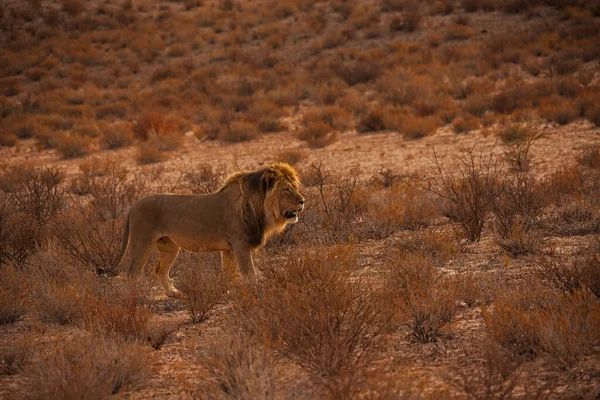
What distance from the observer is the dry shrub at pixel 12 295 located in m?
6.80

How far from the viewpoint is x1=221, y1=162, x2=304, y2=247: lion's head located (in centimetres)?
697

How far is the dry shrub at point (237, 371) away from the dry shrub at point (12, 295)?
281 cm

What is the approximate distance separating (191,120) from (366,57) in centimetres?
788

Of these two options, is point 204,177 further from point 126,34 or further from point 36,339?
point 126,34

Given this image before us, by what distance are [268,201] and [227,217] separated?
1.69 feet

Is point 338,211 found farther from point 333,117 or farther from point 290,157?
point 333,117

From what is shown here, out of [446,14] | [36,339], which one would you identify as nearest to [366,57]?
[446,14]

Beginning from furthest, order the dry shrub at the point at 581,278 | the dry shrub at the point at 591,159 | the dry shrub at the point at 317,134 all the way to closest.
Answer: the dry shrub at the point at 317,134
the dry shrub at the point at 591,159
the dry shrub at the point at 581,278

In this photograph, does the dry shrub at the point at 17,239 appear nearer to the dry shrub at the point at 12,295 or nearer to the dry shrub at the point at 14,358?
the dry shrub at the point at 12,295

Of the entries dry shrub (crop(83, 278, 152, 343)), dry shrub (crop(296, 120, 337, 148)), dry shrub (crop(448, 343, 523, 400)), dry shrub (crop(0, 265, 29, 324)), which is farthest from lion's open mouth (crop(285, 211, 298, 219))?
dry shrub (crop(296, 120, 337, 148))

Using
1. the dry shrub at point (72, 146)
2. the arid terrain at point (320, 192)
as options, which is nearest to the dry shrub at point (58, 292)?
the arid terrain at point (320, 192)

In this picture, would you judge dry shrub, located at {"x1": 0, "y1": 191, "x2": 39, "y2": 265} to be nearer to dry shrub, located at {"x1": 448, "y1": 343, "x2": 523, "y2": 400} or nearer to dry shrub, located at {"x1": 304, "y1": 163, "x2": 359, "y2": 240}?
dry shrub, located at {"x1": 304, "y1": 163, "x2": 359, "y2": 240}

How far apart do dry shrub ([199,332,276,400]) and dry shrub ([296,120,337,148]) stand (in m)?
12.6

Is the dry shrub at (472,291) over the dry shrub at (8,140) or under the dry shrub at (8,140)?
over
